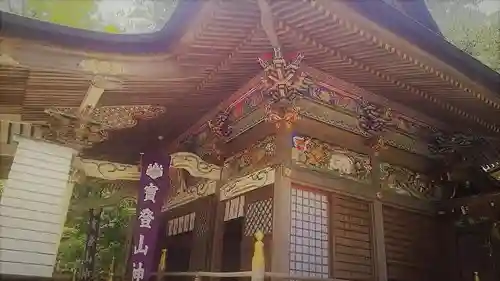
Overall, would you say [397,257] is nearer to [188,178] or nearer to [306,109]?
[306,109]

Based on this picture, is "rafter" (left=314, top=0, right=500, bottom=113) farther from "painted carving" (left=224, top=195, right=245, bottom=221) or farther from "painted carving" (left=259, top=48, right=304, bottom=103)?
"painted carving" (left=224, top=195, right=245, bottom=221)

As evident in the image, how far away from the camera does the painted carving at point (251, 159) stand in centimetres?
642

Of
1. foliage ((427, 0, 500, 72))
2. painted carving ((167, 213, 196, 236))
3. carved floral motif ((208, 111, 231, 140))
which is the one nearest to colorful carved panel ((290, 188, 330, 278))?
carved floral motif ((208, 111, 231, 140))

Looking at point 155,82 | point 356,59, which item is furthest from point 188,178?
point 356,59

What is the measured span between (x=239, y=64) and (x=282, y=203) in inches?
82.1

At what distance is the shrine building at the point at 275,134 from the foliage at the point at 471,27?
9092mm

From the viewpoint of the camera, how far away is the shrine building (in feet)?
17.4

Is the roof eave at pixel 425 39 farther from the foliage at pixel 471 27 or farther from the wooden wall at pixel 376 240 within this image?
the foliage at pixel 471 27

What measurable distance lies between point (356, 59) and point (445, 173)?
3592 mm

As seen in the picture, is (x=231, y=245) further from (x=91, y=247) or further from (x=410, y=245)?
(x=91, y=247)

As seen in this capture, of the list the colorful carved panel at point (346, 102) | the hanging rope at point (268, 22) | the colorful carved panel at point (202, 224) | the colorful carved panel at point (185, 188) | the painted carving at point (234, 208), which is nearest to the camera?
the hanging rope at point (268, 22)

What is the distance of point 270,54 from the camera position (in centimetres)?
573

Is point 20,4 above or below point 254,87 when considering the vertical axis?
above

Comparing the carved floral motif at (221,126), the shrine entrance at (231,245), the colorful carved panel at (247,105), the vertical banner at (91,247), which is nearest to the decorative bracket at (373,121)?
the colorful carved panel at (247,105)
